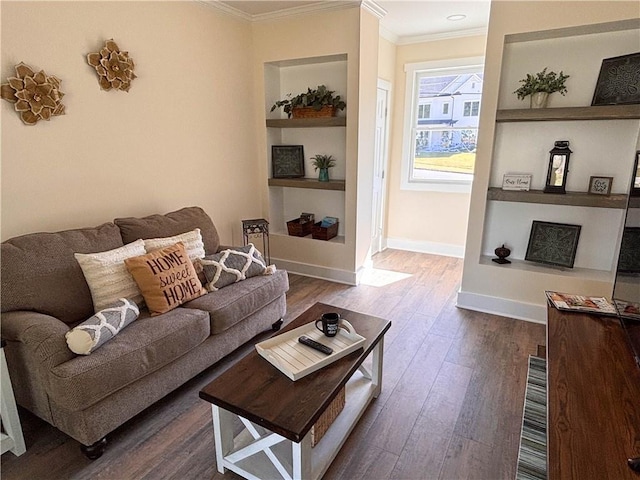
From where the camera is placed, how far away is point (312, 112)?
375 cm

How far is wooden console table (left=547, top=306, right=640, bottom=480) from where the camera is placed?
1103 millimetres

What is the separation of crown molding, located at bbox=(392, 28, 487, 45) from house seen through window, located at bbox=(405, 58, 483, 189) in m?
0.33

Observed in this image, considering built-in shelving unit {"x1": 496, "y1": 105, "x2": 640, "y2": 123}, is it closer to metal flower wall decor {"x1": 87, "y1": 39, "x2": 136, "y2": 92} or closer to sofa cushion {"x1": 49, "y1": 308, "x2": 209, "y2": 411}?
sofa cushion {"x1": 49, "y1": 308, "x2": 209, "y2": 411}

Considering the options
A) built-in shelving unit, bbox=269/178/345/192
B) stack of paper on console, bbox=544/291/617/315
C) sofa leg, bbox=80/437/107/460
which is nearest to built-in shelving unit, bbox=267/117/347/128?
built-in shelving unit, bbox=269/178/345/192

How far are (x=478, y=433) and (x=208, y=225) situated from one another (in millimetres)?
2270

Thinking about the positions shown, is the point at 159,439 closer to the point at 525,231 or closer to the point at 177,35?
the point at 177,35

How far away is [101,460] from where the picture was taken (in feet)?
5.73

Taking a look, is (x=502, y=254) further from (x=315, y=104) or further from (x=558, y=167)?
(x=315, y=104)

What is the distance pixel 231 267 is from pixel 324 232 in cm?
155

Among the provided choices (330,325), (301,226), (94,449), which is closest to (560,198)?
(330,325)

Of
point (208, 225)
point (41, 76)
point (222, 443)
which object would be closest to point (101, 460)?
point (222, 443)

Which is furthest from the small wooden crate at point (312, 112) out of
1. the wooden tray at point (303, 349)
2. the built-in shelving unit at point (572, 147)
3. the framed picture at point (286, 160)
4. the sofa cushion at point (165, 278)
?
the wooden tray at point (303, 349)

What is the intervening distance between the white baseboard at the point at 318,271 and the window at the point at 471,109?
2.37 m

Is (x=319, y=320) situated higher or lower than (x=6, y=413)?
higher
